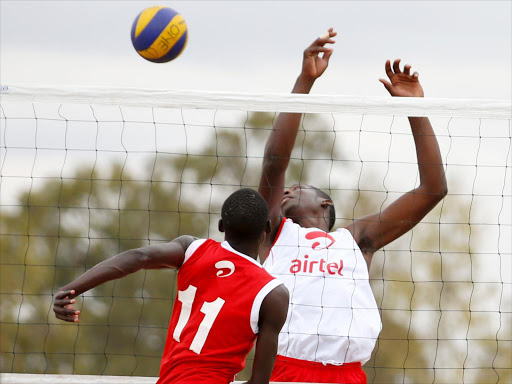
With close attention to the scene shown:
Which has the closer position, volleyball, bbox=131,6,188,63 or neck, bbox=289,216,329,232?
volleyball, bbox=131,6,188,63

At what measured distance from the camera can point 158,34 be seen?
556cm

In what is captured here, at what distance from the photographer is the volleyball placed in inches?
219

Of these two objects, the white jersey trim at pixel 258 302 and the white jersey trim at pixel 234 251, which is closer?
the white jersey trim at pixel 258 302

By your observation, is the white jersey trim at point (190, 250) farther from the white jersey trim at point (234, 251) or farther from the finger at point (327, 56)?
→ the finger at point (327, 56)

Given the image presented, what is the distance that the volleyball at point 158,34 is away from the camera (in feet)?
18.2

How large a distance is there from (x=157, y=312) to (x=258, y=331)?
1456 centimetres

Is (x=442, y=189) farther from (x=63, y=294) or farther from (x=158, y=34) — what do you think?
(x=63, y=294)

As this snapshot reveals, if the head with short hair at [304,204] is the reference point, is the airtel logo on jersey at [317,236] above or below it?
below

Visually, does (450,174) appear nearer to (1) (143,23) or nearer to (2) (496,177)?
(2) (496,177)

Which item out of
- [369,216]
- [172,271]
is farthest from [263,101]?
[172,271]

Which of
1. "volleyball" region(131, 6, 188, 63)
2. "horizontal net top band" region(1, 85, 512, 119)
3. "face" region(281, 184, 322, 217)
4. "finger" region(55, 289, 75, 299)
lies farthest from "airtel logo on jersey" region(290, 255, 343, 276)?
"finger" region(55, 289, 75, 299)

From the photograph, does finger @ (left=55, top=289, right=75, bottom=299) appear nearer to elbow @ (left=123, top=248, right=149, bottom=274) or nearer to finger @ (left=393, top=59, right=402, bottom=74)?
elbow @ (left=123, top=248, right=149, bottom=274)

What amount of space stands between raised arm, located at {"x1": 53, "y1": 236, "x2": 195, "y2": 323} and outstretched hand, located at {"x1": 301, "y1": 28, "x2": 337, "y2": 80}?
2054 mm

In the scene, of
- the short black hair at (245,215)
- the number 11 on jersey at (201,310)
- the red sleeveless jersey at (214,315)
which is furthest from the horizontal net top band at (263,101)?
the number 11 on jersey at (201,310)
